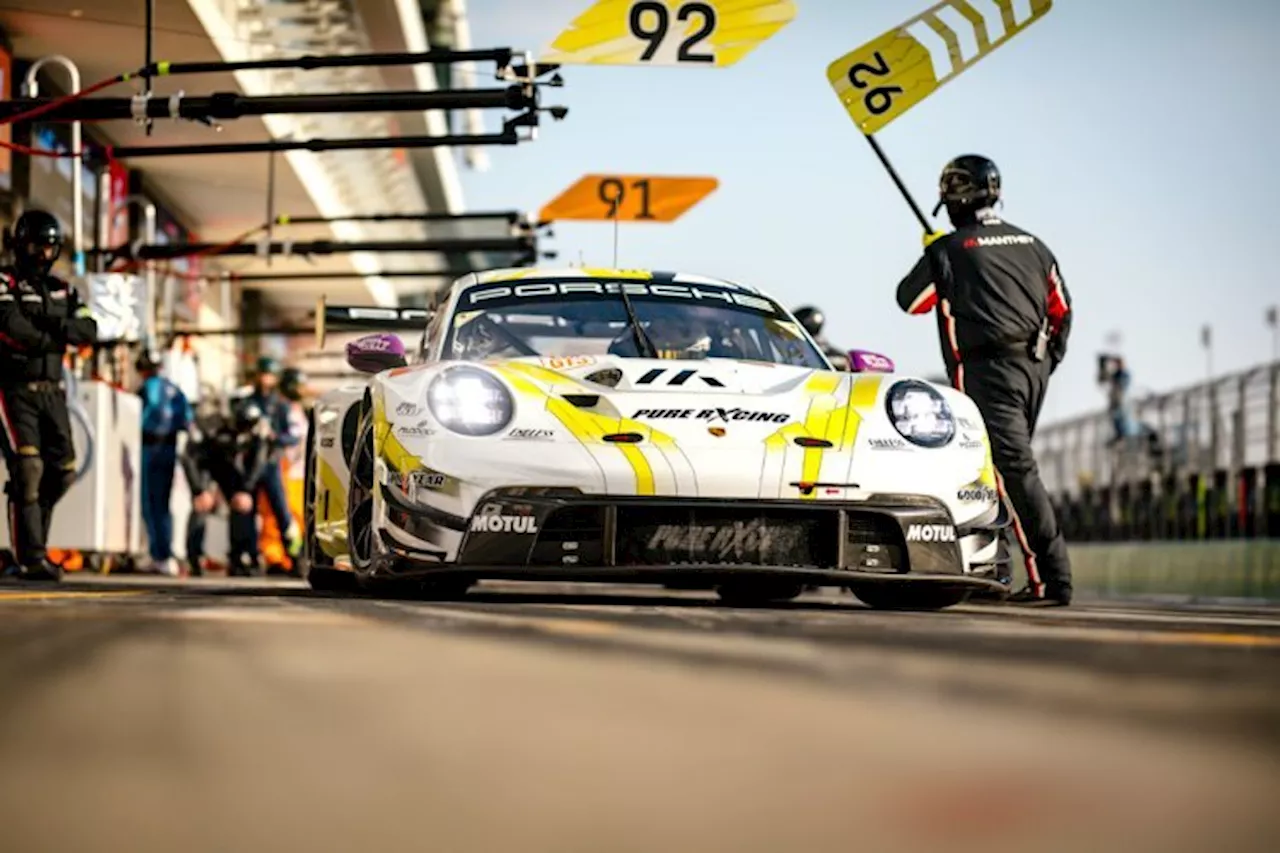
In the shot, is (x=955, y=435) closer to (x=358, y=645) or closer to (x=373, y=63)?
(x=358, y=645)

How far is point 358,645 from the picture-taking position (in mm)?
4230

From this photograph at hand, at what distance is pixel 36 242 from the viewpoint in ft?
37.6

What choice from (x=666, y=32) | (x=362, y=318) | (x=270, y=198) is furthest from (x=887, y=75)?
(x=270, y=198)

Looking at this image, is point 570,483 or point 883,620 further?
point 570,483

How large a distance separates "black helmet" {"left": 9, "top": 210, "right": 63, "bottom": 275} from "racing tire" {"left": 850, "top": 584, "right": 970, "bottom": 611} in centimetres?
508

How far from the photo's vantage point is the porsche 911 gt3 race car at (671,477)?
6.75m

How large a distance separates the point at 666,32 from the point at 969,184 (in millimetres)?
4656

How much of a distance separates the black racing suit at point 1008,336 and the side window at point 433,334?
5.94 ft

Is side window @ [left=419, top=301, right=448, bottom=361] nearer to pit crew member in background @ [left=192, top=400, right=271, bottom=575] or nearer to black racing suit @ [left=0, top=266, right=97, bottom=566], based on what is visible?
black racing suit @ [left=0, top=266, right=97, bottom=566]

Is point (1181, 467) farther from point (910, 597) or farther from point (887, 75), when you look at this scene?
point (910, 597)

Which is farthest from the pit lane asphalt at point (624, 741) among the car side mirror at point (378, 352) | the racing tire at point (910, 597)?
the car side mirror at point (378, 352)

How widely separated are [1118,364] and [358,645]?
2850 cm

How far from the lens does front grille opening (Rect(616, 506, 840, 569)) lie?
22.2 ft

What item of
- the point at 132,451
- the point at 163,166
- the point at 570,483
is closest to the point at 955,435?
the point at 570,483
